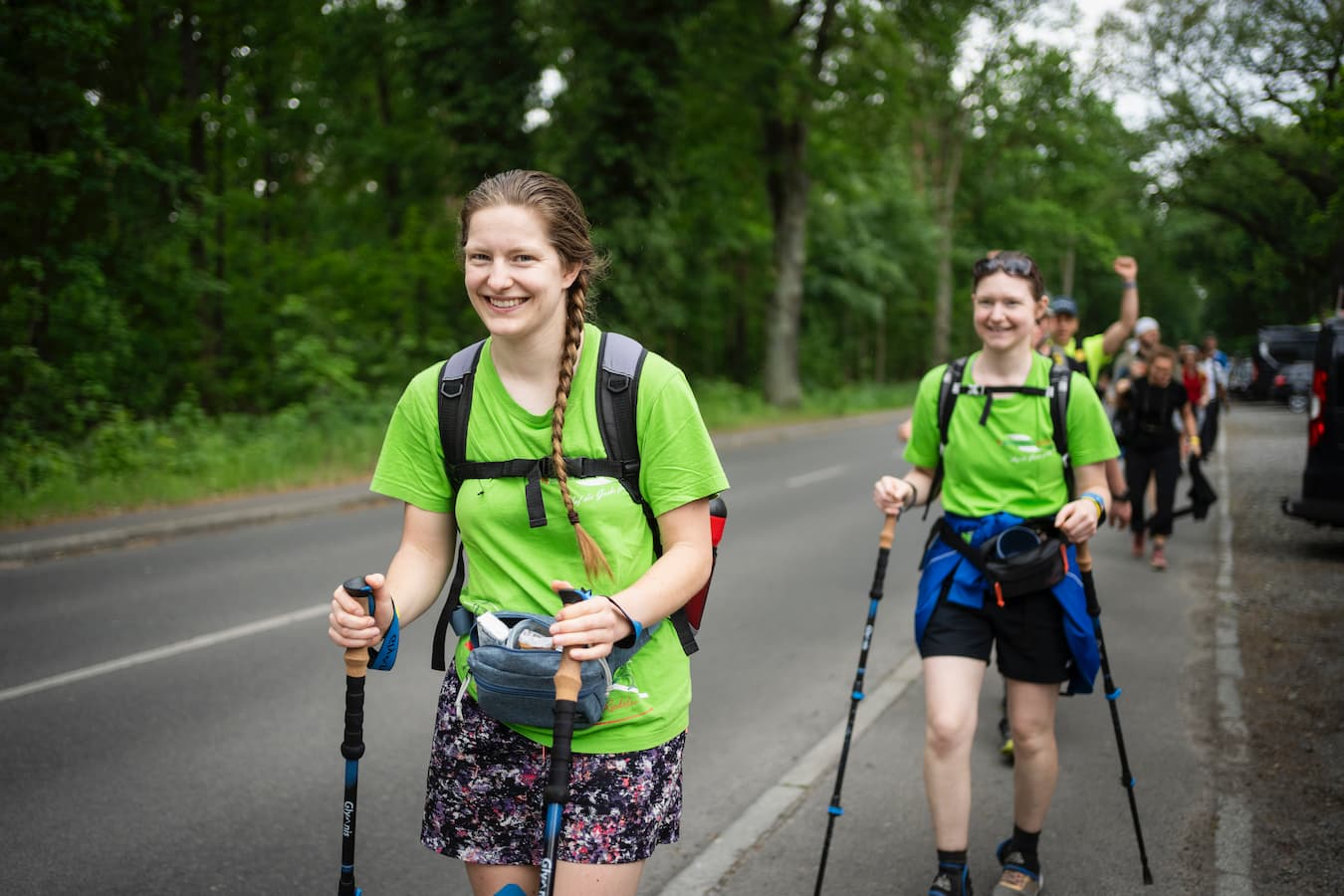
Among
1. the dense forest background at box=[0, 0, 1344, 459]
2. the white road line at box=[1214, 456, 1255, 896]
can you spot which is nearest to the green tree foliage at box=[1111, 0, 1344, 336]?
the dense forest background at box=[0, 0, 1344, 459]

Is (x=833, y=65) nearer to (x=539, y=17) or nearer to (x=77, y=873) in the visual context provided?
(x=539, y=17)

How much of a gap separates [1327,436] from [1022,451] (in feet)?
25.0

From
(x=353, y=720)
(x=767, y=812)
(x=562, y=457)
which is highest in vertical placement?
(x=562, y=457)

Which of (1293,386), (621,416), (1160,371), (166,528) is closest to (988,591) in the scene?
(621,416)

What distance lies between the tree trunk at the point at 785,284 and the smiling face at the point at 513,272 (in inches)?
1052

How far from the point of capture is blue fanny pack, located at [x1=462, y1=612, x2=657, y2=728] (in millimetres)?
2035

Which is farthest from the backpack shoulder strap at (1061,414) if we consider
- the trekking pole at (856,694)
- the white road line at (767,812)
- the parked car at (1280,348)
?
the parked car at (1280,348)

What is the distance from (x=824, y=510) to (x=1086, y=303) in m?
66.9

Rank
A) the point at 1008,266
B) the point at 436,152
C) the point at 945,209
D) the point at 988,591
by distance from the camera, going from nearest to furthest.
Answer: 1. the point at 988,591
2. the point at 1008,266
3. the point at 436,152
4. the point at 945,209

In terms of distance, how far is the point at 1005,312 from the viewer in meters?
3.64

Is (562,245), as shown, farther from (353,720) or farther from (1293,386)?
(1293,386)

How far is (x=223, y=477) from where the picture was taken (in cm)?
1384

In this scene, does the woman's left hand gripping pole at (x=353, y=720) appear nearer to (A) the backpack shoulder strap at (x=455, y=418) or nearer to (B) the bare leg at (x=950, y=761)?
(A) the backpack shoulder strap at (x=455, y=418)

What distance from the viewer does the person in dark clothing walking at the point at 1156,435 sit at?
966cm
